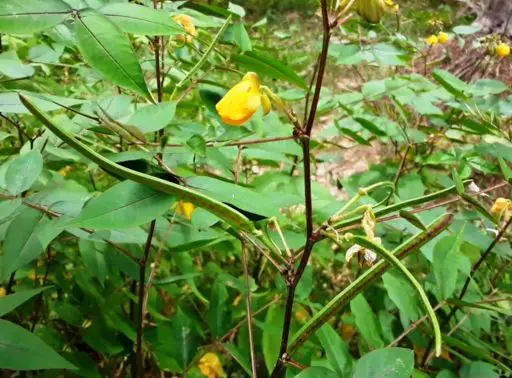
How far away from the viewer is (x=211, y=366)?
96cm

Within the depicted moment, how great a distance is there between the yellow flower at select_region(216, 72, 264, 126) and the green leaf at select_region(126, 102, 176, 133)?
8 cm

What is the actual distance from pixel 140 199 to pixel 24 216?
25 centimetres

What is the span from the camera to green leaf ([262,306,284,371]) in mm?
782

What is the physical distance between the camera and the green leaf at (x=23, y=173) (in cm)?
60

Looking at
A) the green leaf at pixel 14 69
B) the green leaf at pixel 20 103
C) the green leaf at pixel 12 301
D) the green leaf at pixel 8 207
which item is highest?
the green leaf at pixel 20 103

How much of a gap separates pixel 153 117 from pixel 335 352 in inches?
15.0

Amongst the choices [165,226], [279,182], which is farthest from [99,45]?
[279,182]

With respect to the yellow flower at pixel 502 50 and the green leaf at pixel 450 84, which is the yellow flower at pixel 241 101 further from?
the yellow flower at pixel 502 50

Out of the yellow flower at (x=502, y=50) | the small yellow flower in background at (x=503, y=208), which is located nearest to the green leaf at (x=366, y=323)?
the small yellow flower in background at (x=503, y=208)

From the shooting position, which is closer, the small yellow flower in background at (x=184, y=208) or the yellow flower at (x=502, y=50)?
the small yellow flower in background at (x=184, y=208)

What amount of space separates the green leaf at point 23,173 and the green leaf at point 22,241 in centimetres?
4

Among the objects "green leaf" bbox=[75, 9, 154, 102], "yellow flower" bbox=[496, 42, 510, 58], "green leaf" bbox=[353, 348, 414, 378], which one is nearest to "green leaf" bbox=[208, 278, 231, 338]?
"green leaf" bbox=[353, 348, 414, 378]

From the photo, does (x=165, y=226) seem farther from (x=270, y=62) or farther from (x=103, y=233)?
(x=270, y=62)

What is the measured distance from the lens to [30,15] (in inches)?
17.5
